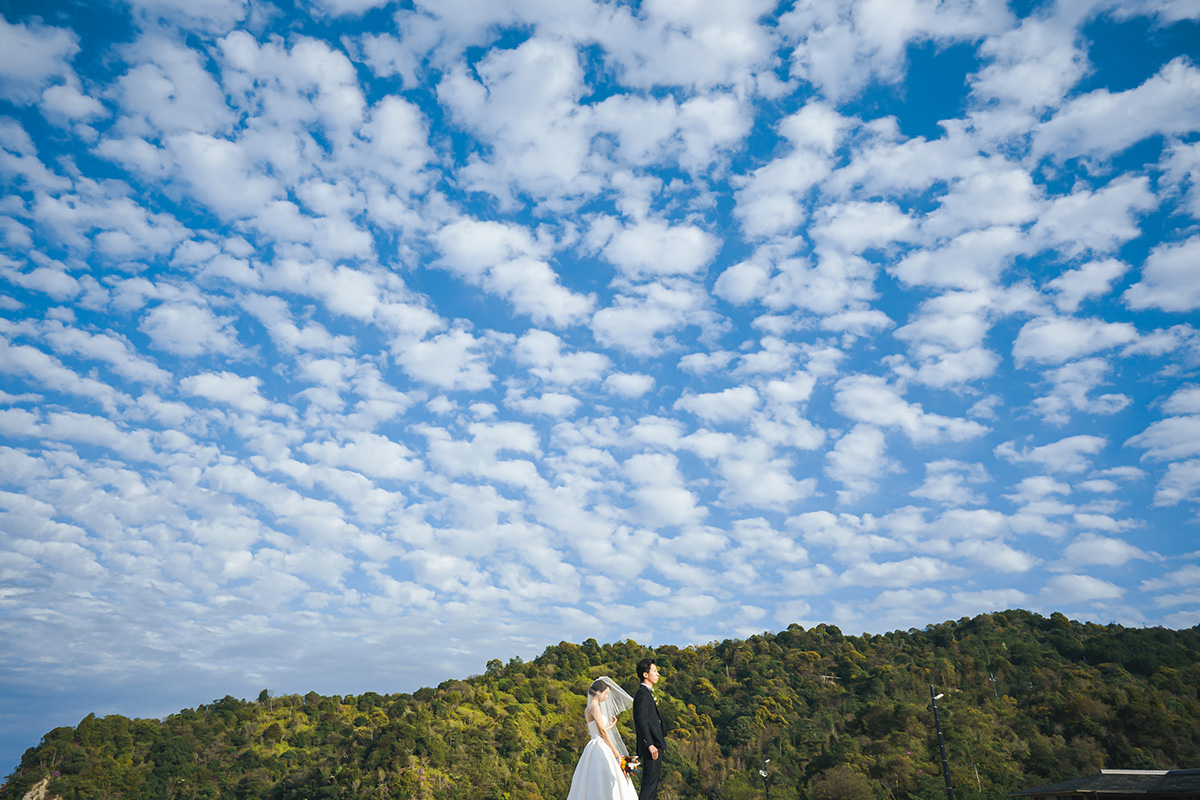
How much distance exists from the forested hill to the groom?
131 feet

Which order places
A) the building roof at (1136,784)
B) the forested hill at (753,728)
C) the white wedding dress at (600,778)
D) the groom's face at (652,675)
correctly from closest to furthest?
the white wedding dress at (600,778) < the groom's face at (652,675) < the building roof at (1136,784) < the forested hill at (753,728)

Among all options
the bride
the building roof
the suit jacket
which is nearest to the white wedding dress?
the bride

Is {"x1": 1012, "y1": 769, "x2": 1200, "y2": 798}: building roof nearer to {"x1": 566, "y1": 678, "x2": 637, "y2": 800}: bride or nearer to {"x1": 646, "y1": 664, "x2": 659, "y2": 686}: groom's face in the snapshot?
{"x1": 566, "y1": 678, "x2": 637, "y2": 800}: bride

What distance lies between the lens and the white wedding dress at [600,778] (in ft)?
24.3

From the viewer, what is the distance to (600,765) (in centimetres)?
755

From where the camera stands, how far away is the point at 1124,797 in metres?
30.4

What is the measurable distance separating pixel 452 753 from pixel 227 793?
72.0 feet

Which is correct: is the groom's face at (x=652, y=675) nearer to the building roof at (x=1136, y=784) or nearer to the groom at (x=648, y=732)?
the groom at (x=648, y=732)

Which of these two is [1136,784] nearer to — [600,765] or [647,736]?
[647,736]

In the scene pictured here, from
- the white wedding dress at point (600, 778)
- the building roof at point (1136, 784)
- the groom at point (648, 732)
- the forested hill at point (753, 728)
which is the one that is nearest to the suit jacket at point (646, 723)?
the groom at point (648, 732)

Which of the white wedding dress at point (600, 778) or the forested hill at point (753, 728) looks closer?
the white wedding dress at point (600, 778)

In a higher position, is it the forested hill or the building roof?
the forested hill

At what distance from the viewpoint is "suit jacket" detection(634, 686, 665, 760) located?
7.50 metres

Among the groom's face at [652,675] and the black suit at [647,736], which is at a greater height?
the groom's face at [652,675]
